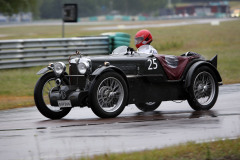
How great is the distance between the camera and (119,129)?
26.7ft

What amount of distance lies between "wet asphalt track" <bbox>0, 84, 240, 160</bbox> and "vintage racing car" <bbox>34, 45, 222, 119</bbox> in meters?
→ 0.26

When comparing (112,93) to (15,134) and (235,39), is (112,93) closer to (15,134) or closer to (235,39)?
(15,134)

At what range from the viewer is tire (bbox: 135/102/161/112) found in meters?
10.6

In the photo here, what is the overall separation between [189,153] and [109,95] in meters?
3.15

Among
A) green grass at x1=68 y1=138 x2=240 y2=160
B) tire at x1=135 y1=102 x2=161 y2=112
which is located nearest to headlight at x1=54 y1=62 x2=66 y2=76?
tire at x1=135 y1=102 x2=161 y2=112

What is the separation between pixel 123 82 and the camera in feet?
30.4

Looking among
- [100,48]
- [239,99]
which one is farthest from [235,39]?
[239,99]

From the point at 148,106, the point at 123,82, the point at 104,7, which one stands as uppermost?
the point at 123,82

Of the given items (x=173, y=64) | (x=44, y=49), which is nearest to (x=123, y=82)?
(x=173, y=64)

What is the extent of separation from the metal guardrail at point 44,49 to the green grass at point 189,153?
15.6 meters

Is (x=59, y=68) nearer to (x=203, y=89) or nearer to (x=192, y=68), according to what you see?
(x=192, y=68)

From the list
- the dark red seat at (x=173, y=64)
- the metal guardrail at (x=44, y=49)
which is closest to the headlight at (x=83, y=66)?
the dark red seat at (x=173, y=64)

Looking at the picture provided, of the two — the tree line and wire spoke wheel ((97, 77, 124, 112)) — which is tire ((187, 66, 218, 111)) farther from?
the tree line

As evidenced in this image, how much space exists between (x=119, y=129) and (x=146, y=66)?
1913 mm
